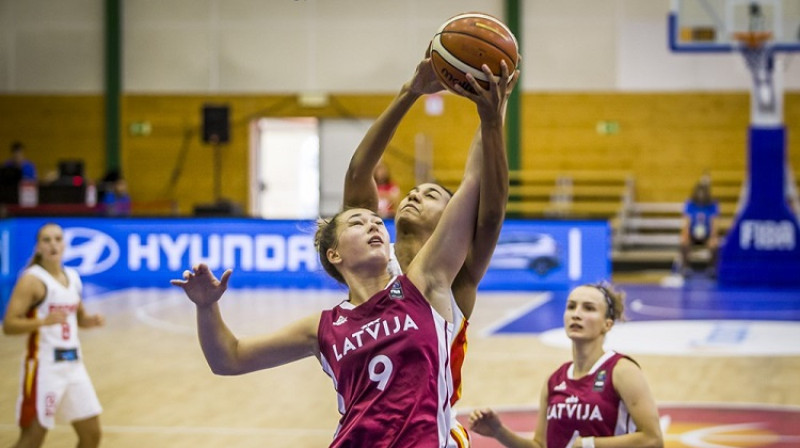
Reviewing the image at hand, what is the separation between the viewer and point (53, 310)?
6738mm

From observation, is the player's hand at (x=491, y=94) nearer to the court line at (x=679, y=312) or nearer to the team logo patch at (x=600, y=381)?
the team logo patch at (x=600, y=381)

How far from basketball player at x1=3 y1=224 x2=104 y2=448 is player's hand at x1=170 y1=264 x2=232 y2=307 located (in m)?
3.32

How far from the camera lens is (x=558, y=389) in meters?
4.49

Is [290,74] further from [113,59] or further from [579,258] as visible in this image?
[579,258]

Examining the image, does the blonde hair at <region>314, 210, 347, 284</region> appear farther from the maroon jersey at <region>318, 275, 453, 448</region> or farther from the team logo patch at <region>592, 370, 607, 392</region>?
the team logo patch at <region>592, 370, 607, 392</region>

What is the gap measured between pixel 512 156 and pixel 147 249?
848 cm

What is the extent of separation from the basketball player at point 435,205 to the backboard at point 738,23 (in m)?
14.6

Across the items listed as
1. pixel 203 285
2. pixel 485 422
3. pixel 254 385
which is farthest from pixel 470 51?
pixel 254 385

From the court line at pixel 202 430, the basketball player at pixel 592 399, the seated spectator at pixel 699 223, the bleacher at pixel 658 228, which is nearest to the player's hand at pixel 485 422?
the basketball player at pixel 592 399

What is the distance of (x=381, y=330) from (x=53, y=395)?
364 centimetres

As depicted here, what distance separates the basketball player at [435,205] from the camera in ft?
11.1

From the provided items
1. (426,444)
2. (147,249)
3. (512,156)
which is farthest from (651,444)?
(512,156)

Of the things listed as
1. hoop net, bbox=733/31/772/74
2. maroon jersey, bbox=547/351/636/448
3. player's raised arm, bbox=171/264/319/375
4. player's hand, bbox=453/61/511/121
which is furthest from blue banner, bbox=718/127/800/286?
player's raised arm, bbox=171/264/319/375

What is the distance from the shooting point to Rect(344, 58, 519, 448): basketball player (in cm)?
339
